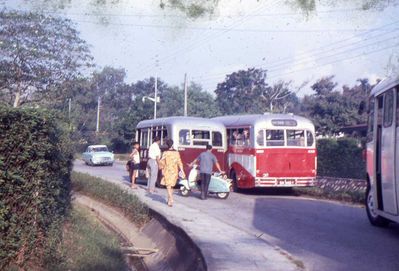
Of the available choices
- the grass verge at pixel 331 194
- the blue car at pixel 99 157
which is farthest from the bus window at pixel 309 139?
the blue car at pixel 99 157

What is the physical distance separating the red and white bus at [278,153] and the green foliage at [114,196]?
4816mm

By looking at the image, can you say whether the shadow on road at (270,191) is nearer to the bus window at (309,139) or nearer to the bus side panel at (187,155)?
the bus side panel at (187,155)

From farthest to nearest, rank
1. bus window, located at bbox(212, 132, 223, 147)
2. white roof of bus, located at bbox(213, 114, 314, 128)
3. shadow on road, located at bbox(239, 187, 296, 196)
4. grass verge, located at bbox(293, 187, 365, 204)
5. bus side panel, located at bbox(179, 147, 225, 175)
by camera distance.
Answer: bus window, located at bbox(212, 132, 223, 147) → bus side panel, located at bbox(179, 147, 225, 175) → shadow on road, located at bbox(239, 187, 296, 196) → white roof of bus, located at bbox(213, 114, 314, 128) → grass verge, located at bbox(293, 187, 365, 204)

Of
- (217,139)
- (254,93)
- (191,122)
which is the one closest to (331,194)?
(217,139)

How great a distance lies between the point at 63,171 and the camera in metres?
8.53

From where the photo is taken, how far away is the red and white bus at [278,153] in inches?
750

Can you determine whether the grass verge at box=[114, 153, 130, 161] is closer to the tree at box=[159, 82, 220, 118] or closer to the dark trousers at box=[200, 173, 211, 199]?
the tree at box=[159, 82, 220, 118]

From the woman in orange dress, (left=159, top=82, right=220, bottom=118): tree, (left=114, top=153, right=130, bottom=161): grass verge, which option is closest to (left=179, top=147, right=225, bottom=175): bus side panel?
the woman in orange dress

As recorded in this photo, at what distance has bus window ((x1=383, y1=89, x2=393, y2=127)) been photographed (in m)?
10.6

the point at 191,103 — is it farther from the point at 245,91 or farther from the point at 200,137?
the point at 200,137

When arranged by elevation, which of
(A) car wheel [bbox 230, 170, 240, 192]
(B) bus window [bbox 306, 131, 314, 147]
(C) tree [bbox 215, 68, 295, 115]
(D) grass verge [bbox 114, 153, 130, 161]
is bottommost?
(A) car wheel [bbox 230, 170, 240, 192]

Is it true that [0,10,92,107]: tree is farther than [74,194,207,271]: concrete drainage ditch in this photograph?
Yes

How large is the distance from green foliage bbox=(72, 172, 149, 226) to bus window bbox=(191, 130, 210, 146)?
13.4 ft

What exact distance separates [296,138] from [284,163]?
102cm
